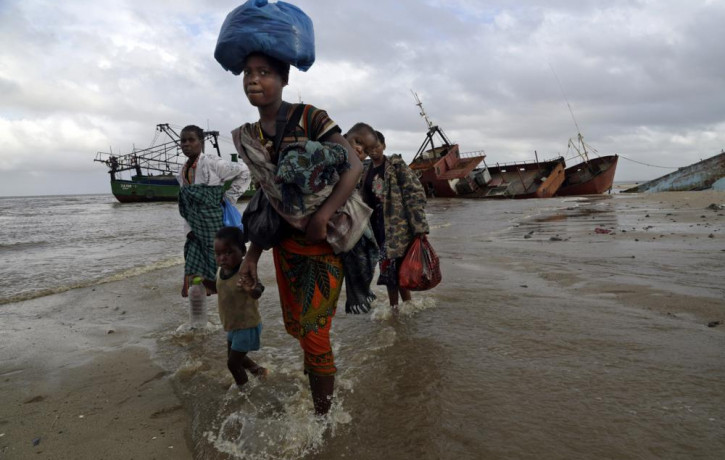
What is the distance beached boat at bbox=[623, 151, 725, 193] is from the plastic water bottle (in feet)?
96.2

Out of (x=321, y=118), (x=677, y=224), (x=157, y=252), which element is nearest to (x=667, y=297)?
(x=321, y=118)

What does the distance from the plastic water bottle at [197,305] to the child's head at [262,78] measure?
2178 millimetres

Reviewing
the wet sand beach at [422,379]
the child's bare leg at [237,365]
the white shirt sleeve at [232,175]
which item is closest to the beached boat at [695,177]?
the wet sand beach at [422,379]

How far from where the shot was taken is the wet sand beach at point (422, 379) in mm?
1824

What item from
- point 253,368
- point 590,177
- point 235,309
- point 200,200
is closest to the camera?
point 235,309

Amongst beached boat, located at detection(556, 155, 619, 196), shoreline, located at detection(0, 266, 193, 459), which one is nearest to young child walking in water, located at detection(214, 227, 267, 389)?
shoreline, located at detection(0, 266, 193, 459)

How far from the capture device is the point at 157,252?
8820 mm

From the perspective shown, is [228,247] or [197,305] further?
[197,305]

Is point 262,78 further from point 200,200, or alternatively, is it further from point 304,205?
point 200,200

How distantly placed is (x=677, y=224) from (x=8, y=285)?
1190 cm

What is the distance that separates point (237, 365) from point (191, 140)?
6.54 feet

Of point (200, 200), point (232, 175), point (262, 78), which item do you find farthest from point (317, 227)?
point (232, 175)

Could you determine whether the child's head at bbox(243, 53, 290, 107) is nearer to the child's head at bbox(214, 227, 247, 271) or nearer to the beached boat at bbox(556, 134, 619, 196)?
the child's head at bbox(214, 227, 247, 271)

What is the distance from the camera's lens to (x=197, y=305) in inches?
141
